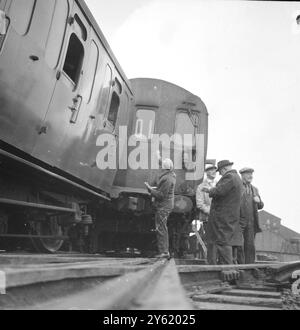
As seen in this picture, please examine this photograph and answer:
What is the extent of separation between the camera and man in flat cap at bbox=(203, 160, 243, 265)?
5.20 m

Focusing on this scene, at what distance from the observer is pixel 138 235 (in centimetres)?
813

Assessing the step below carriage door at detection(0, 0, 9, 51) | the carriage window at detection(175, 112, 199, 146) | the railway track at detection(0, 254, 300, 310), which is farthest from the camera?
the carriage window at detection(175, 112, 199, 146)

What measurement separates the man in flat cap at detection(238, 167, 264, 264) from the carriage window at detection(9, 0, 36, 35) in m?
4.13

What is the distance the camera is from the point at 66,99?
13.2 ft

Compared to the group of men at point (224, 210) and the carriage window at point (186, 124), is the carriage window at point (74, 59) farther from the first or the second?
the carriage window at point (186, 124)

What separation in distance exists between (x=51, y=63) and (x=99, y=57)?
4.50 ft

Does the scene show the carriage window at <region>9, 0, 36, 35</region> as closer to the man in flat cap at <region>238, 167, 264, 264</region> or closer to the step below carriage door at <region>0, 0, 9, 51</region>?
the step below carriage door at <region>0, 0, 9, 51</region>

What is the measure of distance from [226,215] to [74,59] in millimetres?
2606

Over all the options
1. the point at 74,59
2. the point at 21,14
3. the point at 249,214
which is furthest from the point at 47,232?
the point at 21,14

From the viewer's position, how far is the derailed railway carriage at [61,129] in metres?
3.16

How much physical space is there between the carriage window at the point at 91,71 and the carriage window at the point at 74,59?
0.44ft

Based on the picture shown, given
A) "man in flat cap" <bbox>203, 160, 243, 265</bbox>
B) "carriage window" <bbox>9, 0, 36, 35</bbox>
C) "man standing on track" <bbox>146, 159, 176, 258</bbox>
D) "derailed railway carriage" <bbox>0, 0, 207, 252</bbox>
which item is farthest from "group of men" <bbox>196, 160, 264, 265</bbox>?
"carriage window" <bbox>9, 0, 36, 35</bbox>
